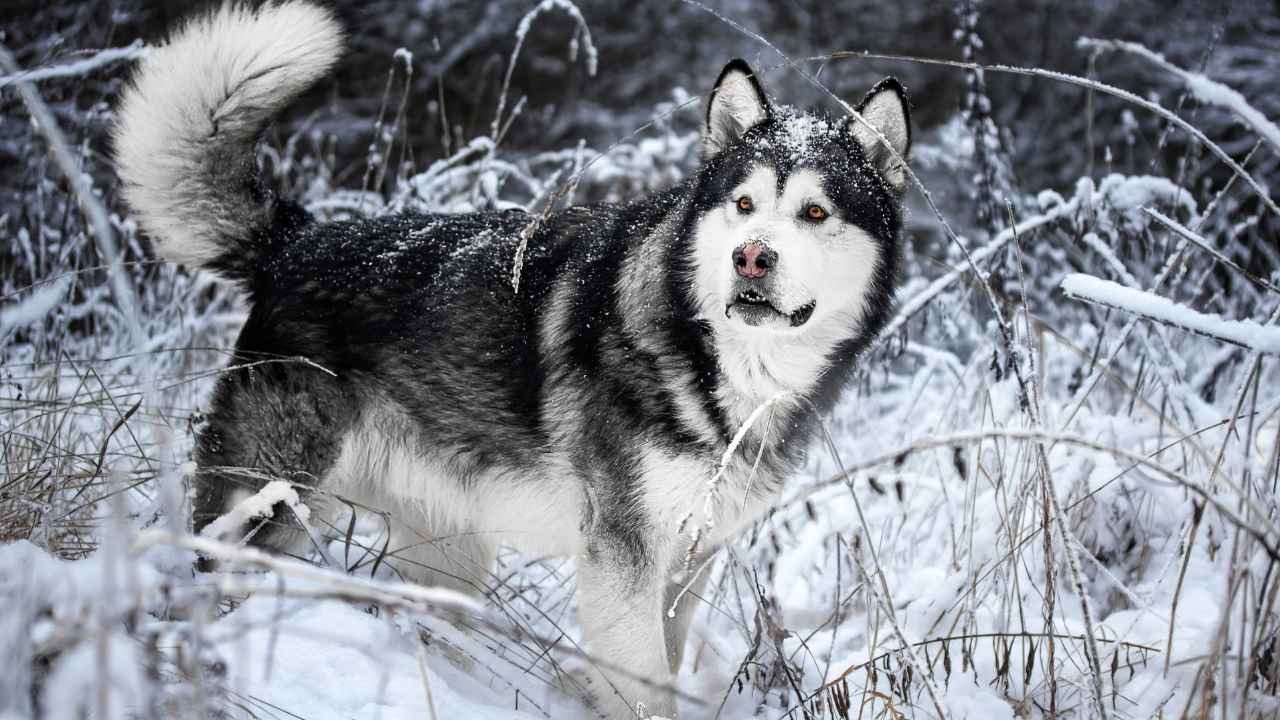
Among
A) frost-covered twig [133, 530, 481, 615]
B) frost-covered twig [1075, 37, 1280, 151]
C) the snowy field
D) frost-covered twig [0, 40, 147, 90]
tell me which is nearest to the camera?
frost-covered twig [133, 530, 481, 615]

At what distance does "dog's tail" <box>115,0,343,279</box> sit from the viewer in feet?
8.54

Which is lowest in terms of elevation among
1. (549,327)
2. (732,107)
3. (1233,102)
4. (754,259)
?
(549,327)

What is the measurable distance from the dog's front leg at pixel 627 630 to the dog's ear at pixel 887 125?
1.32 m

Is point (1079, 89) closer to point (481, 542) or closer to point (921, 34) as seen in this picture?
Answer: point (921, 34)

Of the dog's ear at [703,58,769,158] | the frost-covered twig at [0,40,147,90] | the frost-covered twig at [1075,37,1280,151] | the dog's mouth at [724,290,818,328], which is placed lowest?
the dog's mouth at [724,290,818,328]

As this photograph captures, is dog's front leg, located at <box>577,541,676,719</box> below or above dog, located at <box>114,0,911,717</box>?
below

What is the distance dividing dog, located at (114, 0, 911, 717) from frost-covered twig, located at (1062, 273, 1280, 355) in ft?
2.88

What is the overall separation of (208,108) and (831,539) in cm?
280

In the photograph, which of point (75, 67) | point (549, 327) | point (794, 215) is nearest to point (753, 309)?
point (794, 215)

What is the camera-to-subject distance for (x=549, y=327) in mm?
2689

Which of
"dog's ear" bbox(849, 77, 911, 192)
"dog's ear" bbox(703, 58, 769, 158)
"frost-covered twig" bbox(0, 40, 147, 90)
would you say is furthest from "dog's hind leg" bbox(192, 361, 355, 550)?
"dog's ear" bbox(849, 77, 911, 192)

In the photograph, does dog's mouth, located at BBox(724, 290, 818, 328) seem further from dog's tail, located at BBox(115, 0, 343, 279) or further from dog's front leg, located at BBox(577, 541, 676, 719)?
dog's tail, located at BBox(115, 0, 343, 279)

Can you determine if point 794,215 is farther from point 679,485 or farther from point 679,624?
point 679,624

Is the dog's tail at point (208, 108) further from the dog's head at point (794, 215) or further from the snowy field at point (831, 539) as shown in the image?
the dog's head at point (794, 215)
